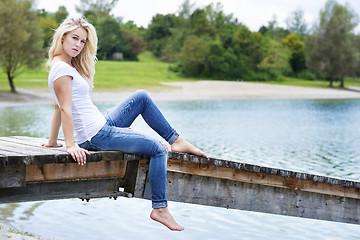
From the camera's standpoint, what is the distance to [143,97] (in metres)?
4.66

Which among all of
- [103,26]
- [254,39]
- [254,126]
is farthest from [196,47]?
[254,126]

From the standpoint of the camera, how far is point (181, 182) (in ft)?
15.2

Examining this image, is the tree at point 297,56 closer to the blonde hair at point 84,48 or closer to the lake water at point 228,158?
the lake water at point 228,158

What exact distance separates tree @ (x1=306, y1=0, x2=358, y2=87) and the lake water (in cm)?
3419

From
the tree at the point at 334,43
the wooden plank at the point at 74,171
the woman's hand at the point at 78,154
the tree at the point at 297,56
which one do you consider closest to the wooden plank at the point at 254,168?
the wooden plank at the point at 74,171

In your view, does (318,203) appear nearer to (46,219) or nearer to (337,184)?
(337,184)

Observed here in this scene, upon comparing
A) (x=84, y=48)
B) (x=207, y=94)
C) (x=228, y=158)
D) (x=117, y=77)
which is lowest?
(x=207, y=94)

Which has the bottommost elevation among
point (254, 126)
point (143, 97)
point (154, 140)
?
point (254, 126)

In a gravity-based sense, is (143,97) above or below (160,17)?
below

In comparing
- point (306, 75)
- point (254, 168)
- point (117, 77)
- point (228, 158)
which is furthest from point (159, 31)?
point (254, 168)

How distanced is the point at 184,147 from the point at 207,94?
1557 inches

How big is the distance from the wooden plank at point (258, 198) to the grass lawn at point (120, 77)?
116 feet

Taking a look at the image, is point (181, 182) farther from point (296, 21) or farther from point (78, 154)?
point (296, 21)

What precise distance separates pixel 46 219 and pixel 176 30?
68.9 meters
